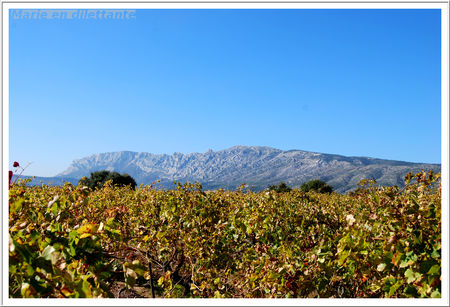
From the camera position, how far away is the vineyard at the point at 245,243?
6.85 feet

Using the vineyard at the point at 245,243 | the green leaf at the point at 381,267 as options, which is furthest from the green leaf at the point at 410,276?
the green leaf at the point at 381,267

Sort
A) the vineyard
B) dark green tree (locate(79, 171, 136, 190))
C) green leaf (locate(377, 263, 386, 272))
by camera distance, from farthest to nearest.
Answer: dark green tree (locate(79, 171, 136, 190))
green leaf (locate(377, 263, 386, 272))
the vineyard

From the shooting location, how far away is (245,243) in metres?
5.37

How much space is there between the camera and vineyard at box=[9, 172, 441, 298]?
6.85ft

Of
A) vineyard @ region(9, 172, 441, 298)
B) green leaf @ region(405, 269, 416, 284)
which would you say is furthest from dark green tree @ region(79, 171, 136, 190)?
green leaf @ region(405, 269, 416, 284)

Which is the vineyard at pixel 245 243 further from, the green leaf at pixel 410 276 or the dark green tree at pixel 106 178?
the dark green tree at pixel 106 178

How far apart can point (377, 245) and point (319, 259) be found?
0.64 meters

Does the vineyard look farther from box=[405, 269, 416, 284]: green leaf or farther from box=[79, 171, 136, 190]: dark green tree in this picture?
box=[79, 171, 136, 190]: dark green tree

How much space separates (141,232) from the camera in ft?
18.1

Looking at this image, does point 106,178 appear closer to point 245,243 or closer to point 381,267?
point 245,243

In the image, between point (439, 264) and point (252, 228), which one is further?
point (252, 228)

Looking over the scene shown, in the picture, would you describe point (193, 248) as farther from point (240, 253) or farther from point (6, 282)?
point (6, 282)

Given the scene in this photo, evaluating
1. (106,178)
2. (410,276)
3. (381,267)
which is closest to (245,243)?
(381,267)
